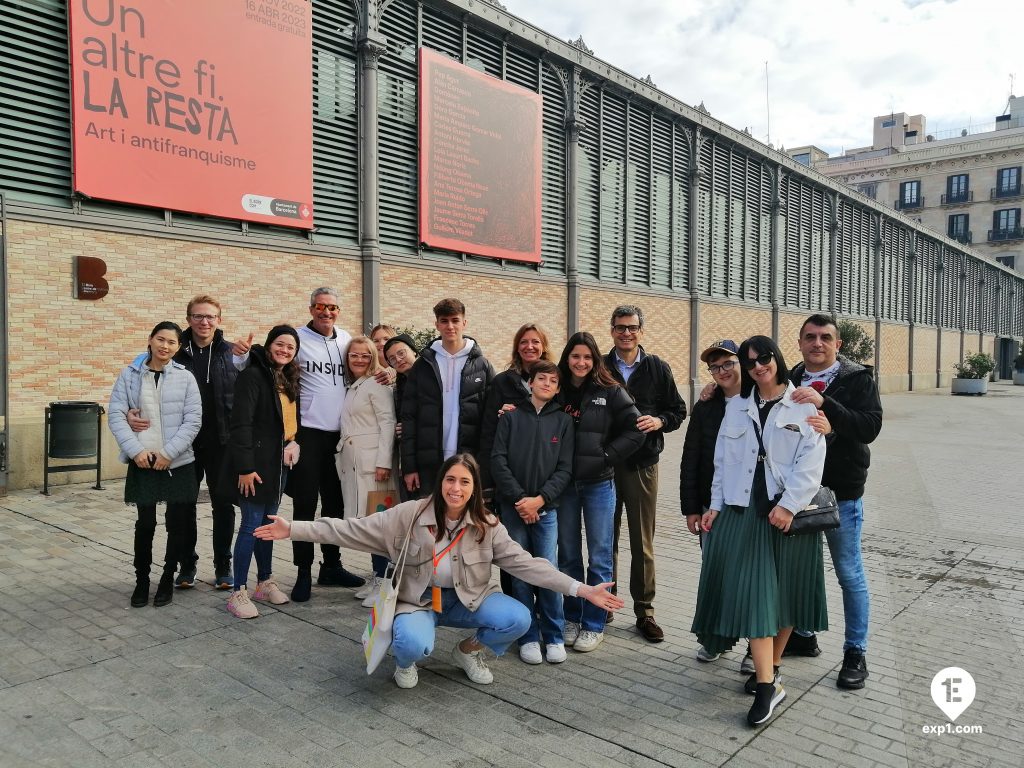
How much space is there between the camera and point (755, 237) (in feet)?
85.5

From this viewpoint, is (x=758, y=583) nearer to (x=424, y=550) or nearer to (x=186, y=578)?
(x=424, y=550)

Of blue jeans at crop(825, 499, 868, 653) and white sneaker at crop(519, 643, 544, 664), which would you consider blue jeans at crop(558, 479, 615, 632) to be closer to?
white sneaker at crop(519, 643, 544, 664)

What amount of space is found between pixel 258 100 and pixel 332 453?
26.7 ft

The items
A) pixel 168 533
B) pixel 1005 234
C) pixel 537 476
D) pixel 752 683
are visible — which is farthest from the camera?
pixel 1005 234

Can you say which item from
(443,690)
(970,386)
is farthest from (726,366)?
(970,386)

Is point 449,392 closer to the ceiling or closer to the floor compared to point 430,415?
closer to the ceiling

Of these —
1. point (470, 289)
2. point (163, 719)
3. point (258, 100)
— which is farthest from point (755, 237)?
point (163, 719)

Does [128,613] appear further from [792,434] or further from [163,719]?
[792,434]

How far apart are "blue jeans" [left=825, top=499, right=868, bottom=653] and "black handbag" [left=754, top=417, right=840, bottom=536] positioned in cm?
35

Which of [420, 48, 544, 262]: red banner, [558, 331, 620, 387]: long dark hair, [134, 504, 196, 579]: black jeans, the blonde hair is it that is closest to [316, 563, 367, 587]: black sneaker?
[134, 504, 196, 579]: black jeans

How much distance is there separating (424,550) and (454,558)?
0.54 feet

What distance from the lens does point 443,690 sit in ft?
13.0

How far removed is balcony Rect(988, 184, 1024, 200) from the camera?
198 feet

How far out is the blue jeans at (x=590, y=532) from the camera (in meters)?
4.64
